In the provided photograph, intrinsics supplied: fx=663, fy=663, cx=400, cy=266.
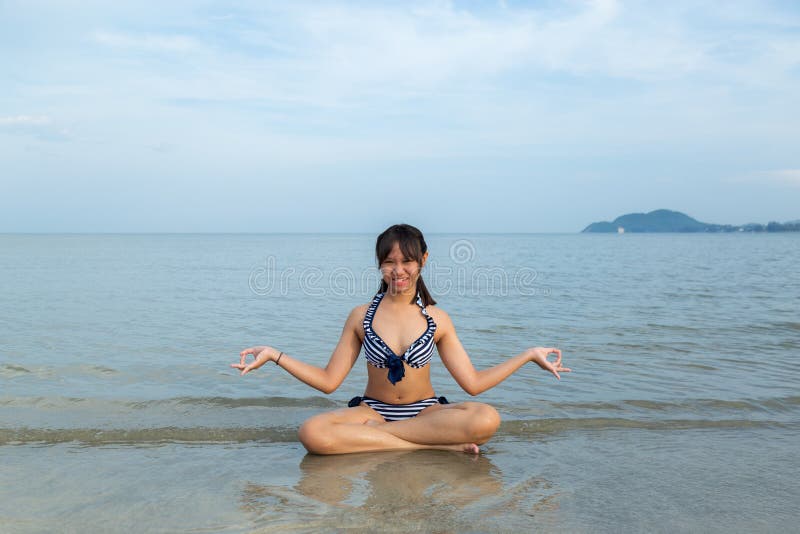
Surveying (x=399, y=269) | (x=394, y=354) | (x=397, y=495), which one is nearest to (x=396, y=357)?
(x=394, y=354)

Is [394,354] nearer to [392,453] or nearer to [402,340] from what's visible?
[402,340]

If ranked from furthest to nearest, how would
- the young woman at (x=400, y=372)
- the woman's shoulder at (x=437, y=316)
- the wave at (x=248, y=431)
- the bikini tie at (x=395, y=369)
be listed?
1. the wave at (x=248, y=431)
2. the woman's shoulder at (x=437, y=316)
3. the bikini tie at (x=395, y=369)
4. the young woman at (x=400, y=372)

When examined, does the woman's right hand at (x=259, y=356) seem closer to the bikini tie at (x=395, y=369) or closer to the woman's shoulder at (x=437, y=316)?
the bikini tie at (x=395, y=369)

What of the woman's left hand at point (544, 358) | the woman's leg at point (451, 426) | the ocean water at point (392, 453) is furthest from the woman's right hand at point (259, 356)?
the woman's left hand at point (544, 358)

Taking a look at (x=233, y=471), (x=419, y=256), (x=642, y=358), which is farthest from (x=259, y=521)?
(x=642, y=358)

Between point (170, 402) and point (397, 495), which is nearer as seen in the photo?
point (397, 495)

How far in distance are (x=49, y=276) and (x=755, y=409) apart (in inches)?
984

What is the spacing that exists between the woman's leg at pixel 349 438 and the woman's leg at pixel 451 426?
40mm

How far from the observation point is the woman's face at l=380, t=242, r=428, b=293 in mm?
5230

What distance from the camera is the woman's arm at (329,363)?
5148mm

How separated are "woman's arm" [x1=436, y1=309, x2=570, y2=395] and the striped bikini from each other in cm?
14

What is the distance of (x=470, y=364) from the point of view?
17.8ft

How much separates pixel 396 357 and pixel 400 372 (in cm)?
12

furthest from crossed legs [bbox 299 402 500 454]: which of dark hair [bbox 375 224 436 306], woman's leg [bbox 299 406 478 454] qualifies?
dark hair [bbox 375 224 436 306]
